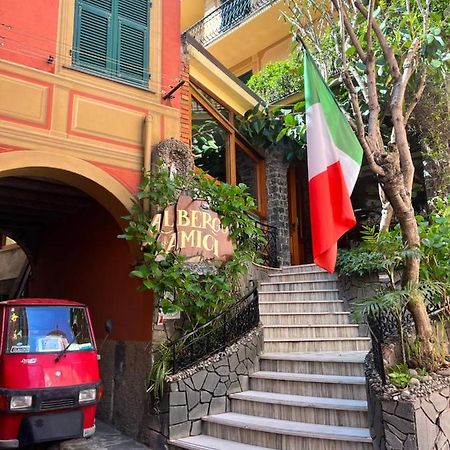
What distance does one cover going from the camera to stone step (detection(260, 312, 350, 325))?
7.47 metres

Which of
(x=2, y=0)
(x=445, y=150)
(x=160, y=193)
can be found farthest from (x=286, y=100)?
(x=2, y=0)

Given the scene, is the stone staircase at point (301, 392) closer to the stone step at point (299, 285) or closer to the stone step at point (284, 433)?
the stone step at point (284, 433)

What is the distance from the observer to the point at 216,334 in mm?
6477

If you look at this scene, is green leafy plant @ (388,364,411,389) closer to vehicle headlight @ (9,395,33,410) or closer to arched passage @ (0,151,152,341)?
arched passage @ (0,151,152,341)

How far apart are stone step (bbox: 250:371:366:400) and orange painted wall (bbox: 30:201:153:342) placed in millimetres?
1768

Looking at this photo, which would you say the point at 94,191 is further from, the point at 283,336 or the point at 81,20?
the point at 283,336

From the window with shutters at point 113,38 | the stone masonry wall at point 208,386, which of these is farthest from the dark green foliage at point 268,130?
the stone masonry wall at point 208,386

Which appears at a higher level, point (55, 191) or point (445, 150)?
point (445, 150)

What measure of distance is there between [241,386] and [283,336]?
127cm

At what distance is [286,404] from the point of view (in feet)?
17.8

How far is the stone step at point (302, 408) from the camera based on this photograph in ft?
16.3

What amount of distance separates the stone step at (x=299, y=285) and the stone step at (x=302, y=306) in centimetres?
58

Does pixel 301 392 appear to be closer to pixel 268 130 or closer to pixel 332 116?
pixel 332 116

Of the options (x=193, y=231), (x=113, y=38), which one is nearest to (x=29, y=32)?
(x=113, y=38)
